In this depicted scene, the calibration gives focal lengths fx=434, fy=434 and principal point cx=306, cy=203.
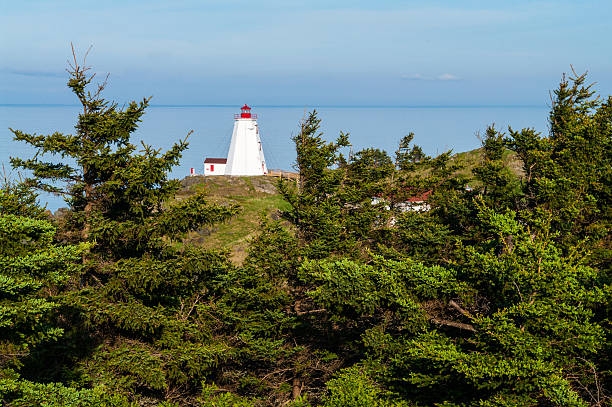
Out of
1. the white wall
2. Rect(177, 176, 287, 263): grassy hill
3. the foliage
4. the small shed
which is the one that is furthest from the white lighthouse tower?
the foliage

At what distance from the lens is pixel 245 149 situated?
7306 centimetres

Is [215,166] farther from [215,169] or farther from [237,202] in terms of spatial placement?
[237,202]

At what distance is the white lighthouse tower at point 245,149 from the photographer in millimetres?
72688

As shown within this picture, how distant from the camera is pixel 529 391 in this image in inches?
423

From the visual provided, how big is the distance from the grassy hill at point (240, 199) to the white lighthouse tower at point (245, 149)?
21.6ft

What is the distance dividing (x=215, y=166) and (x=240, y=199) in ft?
75.7

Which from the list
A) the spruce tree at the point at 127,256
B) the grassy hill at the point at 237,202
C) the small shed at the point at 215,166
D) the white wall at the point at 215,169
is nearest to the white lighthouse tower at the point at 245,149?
the white wall at the point at 215,169

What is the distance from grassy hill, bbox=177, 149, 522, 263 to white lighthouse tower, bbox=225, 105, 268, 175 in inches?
260

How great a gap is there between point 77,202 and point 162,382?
25.0ft

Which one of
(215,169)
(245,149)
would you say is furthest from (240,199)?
(215,169)

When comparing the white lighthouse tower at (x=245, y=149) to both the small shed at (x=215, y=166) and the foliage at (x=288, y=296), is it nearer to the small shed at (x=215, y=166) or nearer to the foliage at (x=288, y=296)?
the small shed at (x=215, y=166)

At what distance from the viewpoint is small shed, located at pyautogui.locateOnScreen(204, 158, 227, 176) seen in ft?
257

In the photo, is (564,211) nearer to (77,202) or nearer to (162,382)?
(162,382)

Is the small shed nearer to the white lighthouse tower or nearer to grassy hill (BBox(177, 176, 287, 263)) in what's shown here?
the white lighthouse tower
